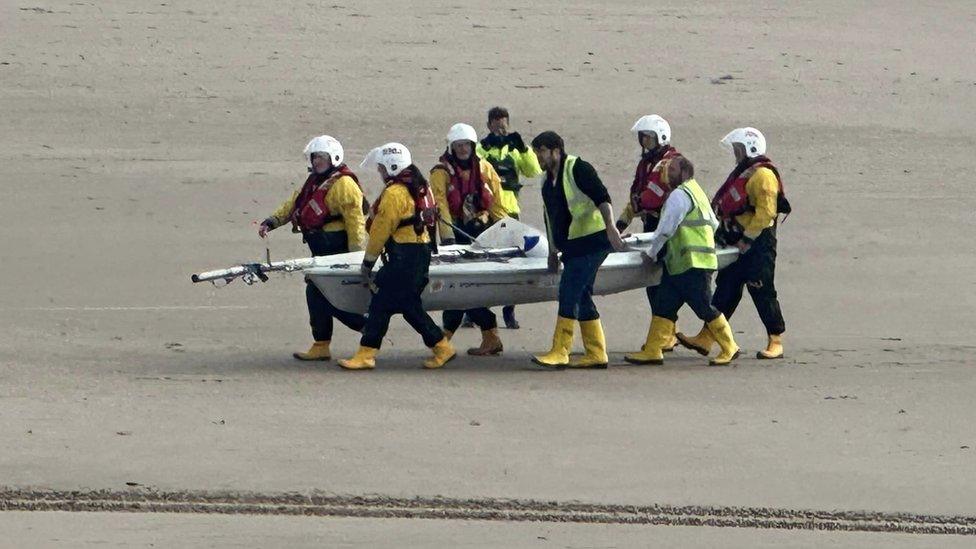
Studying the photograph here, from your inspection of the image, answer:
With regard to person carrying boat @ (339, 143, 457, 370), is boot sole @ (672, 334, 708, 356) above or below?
below

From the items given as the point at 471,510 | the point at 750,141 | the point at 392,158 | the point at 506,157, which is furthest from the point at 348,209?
the point at 471,510

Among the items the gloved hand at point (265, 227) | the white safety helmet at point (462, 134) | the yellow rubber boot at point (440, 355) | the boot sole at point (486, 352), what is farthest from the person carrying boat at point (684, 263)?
the gloved hand at point (265, 227)

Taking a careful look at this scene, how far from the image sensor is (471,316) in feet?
45.9

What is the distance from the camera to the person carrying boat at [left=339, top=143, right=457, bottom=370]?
12.8 metres

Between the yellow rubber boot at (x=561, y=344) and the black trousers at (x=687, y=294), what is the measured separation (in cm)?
67

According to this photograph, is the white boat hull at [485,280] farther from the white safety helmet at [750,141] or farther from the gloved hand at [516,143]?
the gloved hand at [516,143]

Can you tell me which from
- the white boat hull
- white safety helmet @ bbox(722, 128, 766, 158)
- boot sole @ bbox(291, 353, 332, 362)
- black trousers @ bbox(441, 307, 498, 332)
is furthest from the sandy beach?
white safety helmet @ bbox(722, 128, 766, 158)

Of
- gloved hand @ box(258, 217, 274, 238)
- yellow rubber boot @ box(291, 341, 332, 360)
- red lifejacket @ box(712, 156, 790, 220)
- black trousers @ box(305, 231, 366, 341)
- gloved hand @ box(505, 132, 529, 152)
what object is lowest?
yellow rubber boot @ box(291, 341, 332, 360)

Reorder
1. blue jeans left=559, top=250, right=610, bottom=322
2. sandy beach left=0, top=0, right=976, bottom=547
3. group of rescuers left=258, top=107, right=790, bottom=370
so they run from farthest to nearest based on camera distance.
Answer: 1. blue jeans left=559, top=250, right=610, bottom=322
2. group of rescuers left=258, top=107, right=790, bottom=370
3. sandy beach left=0, top=0, right=976, bottom=547

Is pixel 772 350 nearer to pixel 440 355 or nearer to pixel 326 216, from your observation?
pixel 440 355

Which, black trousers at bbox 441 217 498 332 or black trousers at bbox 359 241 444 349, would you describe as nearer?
black trousers at bbox 359 241 444 349

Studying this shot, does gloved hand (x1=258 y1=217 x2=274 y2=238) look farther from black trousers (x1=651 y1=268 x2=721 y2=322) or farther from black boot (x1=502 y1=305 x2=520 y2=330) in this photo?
black trousers (x1=651 y1=268 x2=721 y2=322)

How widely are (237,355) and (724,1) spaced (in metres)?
12.6

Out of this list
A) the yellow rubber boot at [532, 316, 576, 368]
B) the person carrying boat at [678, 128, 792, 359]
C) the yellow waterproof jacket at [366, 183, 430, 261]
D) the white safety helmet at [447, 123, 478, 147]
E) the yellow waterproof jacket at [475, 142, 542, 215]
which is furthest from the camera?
the yellow waterproof jacket at [475, 142, 542, 215]
